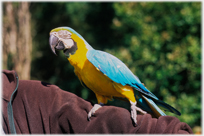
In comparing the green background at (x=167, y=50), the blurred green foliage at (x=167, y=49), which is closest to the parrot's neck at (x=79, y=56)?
the green background at (x=167, y=50)

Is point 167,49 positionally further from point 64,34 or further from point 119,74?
point 64,34

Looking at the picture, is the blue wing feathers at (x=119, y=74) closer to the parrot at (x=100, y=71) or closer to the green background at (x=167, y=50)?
the parrot at (x=100, y=71)

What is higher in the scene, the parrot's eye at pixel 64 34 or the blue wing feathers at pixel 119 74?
the parrot's eye at pixel 64 34

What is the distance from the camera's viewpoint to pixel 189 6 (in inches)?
113

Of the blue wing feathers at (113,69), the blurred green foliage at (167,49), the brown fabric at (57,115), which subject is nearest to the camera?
the brown fabric at (57,115)

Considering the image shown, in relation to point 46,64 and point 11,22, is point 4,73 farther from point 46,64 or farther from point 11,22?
point 46,64

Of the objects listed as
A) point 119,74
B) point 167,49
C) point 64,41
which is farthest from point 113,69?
point 167,49

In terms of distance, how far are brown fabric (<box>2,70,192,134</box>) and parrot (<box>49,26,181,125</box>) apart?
150 mm

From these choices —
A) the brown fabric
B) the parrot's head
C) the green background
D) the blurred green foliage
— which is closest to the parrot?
the parrot's head

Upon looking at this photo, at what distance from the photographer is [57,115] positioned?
1.18m

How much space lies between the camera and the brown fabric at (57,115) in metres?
1.11

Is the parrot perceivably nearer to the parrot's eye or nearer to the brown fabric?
the parrot's eye

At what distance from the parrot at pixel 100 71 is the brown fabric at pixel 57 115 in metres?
0.15

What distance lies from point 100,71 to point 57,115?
13.0 inches
